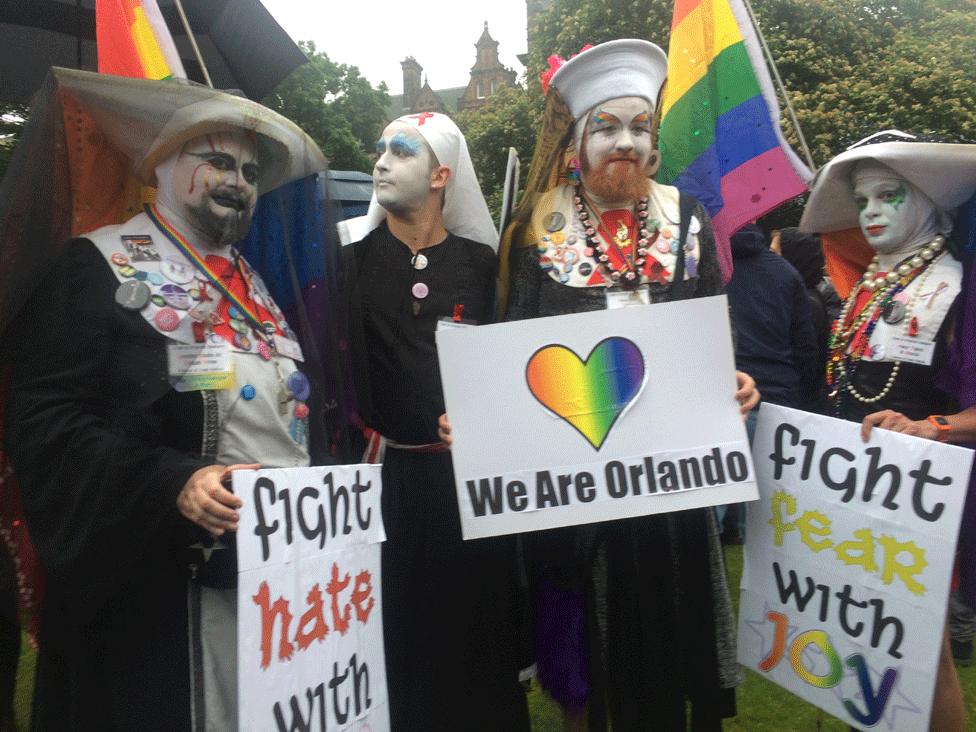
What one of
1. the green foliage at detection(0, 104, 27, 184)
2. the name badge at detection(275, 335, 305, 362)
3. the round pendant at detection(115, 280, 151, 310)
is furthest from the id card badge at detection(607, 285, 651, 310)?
the green foliage at detection(0, 104, 27, 184)

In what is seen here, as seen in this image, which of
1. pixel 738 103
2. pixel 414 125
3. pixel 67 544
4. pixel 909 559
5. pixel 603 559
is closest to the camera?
pixel 67 544

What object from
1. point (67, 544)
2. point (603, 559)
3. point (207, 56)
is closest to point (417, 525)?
point (603, 559)

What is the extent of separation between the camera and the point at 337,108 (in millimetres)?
26328

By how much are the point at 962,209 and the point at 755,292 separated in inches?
69.8

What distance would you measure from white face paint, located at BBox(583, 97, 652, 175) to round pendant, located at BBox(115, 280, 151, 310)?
145cm

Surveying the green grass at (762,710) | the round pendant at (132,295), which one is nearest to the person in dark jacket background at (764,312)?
the green grass at (762,710)

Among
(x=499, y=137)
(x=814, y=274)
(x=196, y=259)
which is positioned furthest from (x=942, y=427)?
(x=499, y=137)

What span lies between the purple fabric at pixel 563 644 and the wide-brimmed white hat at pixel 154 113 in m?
1.64

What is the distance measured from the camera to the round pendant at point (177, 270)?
199cm

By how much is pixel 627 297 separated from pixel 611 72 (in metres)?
0.73

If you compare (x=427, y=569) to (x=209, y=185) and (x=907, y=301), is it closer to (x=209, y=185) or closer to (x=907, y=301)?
(x=209, y=185)

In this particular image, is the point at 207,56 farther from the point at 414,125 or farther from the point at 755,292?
the point at 755,292

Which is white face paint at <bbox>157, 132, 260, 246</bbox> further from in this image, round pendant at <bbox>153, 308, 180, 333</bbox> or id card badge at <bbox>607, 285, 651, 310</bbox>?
id card badge at <bbox>607, 285, 651, 310</bbox>

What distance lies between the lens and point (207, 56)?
300 cm
